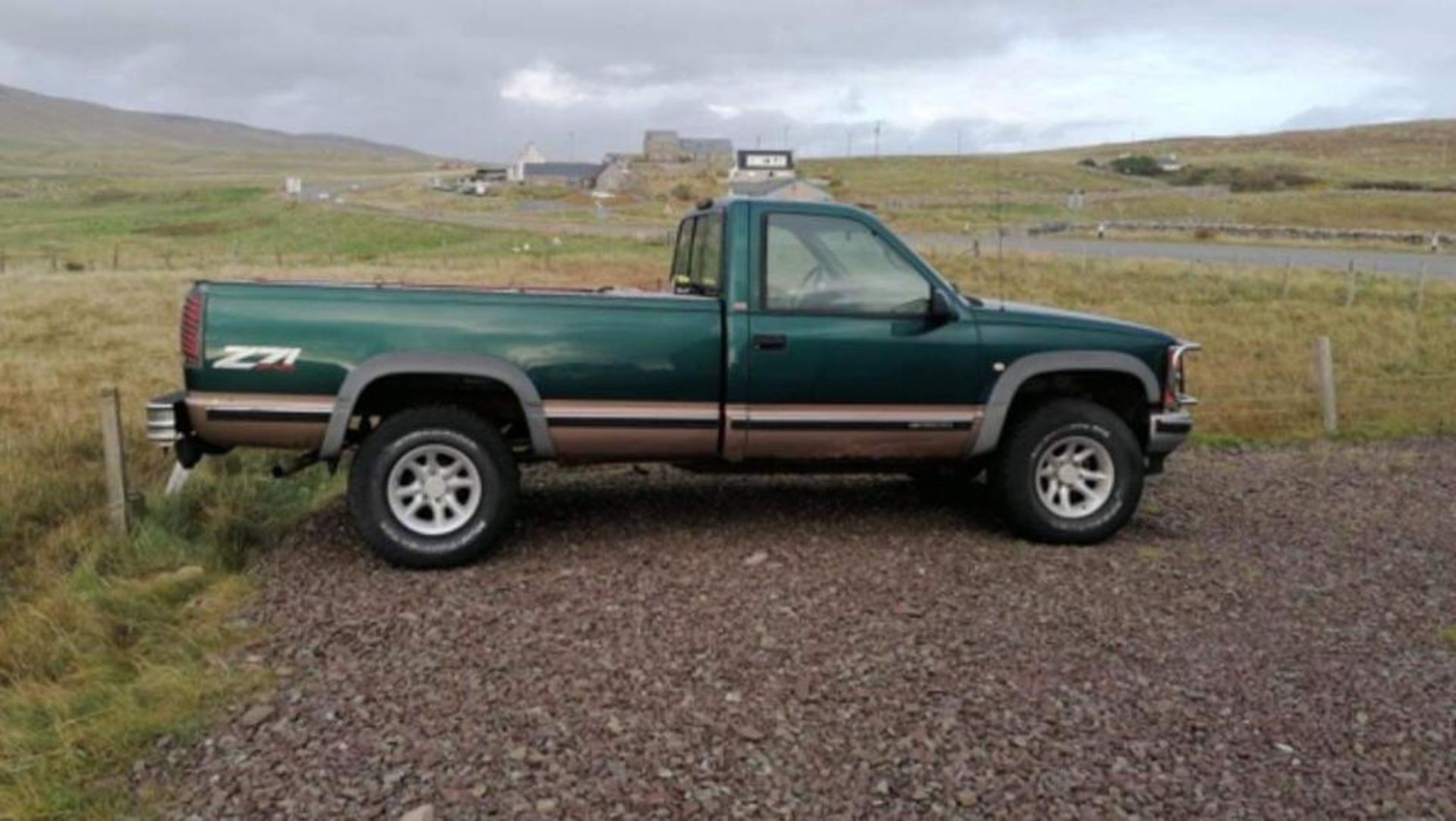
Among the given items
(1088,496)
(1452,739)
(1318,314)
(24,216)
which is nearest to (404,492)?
(1088,496)

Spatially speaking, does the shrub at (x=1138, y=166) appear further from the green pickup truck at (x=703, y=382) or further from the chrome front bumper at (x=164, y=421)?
the chrome front bumper at (x=164, y=421)

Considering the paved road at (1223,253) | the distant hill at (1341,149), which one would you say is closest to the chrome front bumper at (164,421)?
the paved road at (1223,253)

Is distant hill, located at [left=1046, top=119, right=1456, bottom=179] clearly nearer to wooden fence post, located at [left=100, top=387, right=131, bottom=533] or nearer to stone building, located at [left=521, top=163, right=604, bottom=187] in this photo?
stone building, located at [left=521, top=163, right=604, bottom=187]

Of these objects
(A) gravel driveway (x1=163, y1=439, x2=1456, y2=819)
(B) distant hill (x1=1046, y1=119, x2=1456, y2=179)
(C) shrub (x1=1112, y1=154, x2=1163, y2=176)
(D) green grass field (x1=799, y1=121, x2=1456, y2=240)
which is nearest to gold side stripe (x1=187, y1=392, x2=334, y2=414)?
(A) gravel driveway (x1=163, y1=439, x2=1456, y2=819)

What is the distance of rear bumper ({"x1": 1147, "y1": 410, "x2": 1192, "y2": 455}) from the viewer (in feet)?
19.7

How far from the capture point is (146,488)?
703 cm

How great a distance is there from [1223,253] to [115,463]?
39.0 metres

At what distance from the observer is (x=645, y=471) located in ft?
24.1

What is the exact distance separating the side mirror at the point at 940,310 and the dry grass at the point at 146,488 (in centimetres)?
355

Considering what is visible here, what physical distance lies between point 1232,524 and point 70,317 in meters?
18.0

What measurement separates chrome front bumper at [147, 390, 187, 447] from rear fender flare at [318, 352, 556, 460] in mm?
650

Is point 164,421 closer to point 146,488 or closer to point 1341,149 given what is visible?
point 146,488

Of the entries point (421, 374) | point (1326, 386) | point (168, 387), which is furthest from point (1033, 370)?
point (168, 387)

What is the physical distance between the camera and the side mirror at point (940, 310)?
5730mm
